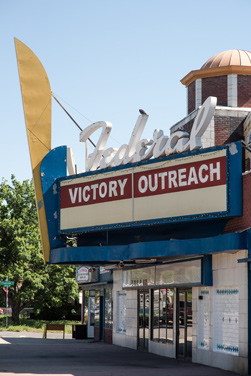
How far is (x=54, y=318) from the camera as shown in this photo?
213 feet

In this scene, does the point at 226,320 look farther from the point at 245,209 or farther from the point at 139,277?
the point at 139,277

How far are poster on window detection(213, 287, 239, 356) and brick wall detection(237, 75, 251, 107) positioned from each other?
10217 millimetres

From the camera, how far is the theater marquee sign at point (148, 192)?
72.1 ft

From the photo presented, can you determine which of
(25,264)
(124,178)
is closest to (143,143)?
(124,178)

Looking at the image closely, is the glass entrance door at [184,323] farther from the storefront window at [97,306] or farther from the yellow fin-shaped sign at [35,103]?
the storefront window at [97,306]

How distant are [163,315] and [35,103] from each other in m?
11.3

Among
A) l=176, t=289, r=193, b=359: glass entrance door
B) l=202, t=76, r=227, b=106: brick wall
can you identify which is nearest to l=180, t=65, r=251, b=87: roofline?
l=202, t=76, r=227, b=106: brick wall

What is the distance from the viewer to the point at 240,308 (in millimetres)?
20297

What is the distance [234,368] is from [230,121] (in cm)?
1091

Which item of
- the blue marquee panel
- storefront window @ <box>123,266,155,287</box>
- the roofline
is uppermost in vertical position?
the roofline

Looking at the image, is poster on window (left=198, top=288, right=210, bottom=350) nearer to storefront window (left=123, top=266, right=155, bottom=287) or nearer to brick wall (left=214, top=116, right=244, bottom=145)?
storefront window (left=123, top=266, right=155, bottom=287)

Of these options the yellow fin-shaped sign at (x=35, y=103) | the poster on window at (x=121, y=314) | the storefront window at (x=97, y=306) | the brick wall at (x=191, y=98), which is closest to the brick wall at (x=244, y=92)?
the brick wall at (x=191, y=98)

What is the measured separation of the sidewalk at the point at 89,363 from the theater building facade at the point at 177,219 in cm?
94

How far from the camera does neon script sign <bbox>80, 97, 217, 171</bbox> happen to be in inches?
882
